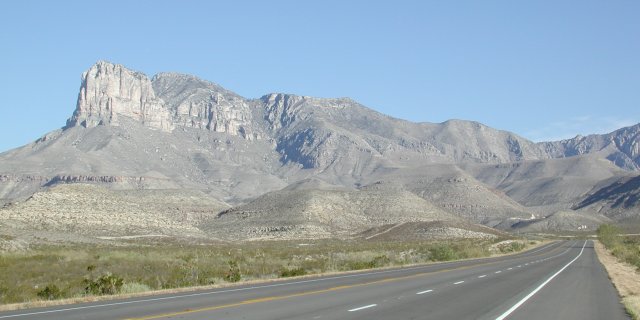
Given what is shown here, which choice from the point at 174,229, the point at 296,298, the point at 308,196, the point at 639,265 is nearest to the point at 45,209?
the point at 174,229

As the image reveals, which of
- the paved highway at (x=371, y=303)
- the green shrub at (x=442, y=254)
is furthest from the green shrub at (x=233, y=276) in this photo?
the green shrub at (x=442, y=254)

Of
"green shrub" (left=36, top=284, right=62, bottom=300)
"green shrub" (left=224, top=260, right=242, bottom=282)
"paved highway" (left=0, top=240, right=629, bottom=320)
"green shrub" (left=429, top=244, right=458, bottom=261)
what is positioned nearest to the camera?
"paved highway" (left=0, top=240, right=629, bottom=320)

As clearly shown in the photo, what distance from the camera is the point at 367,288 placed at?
25609 millimetres

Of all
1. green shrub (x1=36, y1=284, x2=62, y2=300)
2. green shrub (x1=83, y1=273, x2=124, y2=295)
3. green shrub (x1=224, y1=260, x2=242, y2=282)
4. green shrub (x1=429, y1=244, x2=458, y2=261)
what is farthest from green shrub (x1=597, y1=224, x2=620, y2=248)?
green shrub (x1=36, y1=284, x2=62, y2=300)

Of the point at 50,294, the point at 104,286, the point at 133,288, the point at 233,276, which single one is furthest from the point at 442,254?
the point at 50,294

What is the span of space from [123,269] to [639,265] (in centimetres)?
3168

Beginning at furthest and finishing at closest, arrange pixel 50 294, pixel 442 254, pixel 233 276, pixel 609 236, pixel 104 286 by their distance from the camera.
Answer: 1. pixel 609 236
2. pixel 442 254
3. pixel 233 276
4. pixel 104 286
5. pixel 50 294

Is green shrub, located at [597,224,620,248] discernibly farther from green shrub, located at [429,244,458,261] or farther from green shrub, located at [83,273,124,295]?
green shrub, located at [83,273,124,295]

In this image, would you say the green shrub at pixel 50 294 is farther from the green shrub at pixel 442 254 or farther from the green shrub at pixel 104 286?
the green shrub at pixel 442 254

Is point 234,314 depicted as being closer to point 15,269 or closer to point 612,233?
point 15,269

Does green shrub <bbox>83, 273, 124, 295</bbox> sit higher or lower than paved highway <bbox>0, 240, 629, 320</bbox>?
higher

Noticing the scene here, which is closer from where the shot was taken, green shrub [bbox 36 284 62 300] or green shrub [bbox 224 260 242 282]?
green shrub [bbox 36 284 62 300]

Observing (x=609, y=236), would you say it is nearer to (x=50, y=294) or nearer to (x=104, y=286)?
(x=104, y=286)

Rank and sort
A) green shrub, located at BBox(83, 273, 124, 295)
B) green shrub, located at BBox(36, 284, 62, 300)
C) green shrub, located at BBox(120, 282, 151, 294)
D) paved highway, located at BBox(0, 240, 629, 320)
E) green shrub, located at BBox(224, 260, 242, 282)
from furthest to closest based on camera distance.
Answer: green shrub, located at BBox(224, 260, 242, 282) → green shrub, located at BBox(120, 282, 151, 294) → green shrub, located at BBox(83, 273, 124, 295) → green shrub, located at BBox(36, 284, 62, 300) → paved highway, located at BBox(0, 240, 629, 320)
